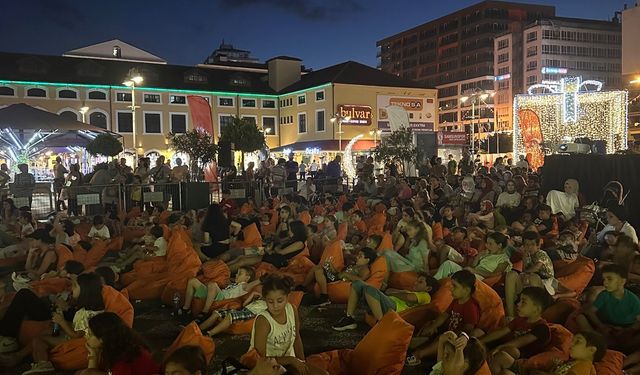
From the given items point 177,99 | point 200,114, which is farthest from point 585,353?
point 177,99

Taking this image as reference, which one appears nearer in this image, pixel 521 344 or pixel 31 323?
pixel 521 344

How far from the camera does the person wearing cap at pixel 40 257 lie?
7680 millimetres

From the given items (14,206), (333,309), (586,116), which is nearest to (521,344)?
(333,309)

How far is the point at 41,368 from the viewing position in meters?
5.19

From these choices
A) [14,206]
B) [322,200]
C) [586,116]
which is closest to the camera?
[14,206]

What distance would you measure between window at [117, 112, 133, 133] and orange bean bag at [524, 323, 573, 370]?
142ft

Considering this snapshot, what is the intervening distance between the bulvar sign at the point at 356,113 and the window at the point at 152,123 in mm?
14927

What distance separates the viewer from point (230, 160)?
19953mm

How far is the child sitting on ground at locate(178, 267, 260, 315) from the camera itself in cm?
655

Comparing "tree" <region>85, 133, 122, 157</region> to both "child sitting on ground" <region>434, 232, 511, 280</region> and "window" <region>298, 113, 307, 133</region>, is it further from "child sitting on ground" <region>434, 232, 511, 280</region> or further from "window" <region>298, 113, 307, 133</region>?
"window" <region>298, 113, 307, 133</region>

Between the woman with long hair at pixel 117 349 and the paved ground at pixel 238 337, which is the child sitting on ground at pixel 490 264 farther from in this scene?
the woman with long hair at pixel 117 349

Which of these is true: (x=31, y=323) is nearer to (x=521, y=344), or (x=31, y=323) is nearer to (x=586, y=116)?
(x=521, y=344)

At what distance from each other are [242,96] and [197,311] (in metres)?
43.9

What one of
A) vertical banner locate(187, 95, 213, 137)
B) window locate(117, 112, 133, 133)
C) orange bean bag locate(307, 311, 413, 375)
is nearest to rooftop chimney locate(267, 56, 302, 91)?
window locate(117, 112, 133, 133)
